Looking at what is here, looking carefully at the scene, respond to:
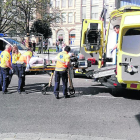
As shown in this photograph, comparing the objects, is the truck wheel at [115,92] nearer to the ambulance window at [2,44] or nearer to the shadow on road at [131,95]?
the shadow on road at [131,95]

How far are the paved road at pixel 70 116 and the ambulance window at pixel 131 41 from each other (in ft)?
5.01

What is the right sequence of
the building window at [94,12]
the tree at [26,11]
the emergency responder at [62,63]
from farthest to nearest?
1. the building window at [94,12]
2. the tree at [26,11]
3. the emergency responder at [62,63]

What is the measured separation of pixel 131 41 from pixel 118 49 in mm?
418

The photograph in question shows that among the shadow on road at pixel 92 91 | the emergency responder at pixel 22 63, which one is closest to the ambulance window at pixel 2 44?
the shadow on road at pixel 92 91

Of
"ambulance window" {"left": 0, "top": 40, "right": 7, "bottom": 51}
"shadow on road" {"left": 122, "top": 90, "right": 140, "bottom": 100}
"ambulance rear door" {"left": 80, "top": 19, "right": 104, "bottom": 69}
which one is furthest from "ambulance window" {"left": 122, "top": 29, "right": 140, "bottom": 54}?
"ambulance window" {"left": 0, "top": 40, "right": 7, "bottom": 51}

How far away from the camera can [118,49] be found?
25.2ft

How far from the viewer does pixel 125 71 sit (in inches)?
297

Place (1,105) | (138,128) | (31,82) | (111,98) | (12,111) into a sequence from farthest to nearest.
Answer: (31,82)
(111,98)
(1,105)
(12,111)
(138,128)

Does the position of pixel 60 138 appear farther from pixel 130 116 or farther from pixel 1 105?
pixel 1 105

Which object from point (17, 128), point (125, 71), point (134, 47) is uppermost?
point (134, 47)

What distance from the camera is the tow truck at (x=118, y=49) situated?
7.41 metres

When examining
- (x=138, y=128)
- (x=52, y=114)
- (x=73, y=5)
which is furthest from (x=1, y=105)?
(x=73, y=5)

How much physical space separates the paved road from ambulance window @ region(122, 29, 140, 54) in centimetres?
153

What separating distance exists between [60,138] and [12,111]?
8.03 feet
